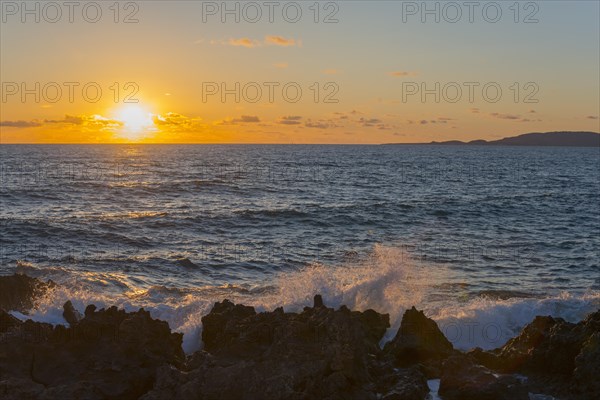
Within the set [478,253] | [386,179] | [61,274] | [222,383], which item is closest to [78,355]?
[222,383]

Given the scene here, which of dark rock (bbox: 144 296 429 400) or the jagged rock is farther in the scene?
the jagged rock

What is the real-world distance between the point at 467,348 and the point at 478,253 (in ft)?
52.3

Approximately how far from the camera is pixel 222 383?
36.4 feet

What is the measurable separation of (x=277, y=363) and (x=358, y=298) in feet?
35.5

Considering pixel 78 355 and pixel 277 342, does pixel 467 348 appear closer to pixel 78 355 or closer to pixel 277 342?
pixel 277 342

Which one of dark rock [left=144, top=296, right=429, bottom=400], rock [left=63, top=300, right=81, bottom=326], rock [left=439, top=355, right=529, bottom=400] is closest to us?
dark rock [left=144, top=296, right=429, bottom=400]

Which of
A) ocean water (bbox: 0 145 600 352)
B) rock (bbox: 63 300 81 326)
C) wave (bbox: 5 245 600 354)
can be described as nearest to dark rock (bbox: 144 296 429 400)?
wave (bbox: 5 245 600 354)

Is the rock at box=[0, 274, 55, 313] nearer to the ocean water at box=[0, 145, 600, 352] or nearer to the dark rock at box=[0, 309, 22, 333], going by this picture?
the ocean water at box=[0, 145, 600, 352]

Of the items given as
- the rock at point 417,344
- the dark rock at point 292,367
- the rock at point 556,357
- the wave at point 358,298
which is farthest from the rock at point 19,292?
the rock at point 556,357

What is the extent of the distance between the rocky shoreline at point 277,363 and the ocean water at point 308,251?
11.7 ft

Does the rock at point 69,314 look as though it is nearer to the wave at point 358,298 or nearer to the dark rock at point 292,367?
the wave at point 358,298

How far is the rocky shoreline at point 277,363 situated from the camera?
11242mm

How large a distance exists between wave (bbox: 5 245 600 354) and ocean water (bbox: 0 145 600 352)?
67mm

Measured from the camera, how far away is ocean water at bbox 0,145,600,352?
71.5 feet
